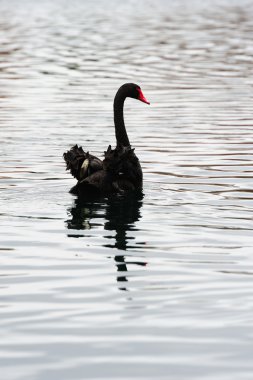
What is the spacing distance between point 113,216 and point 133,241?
48.1 inches

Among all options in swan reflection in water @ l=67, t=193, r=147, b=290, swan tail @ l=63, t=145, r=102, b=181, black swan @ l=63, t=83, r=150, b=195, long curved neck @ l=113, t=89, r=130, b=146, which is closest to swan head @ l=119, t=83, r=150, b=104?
long curved neck @ l=113, t=89, r=130, b=146

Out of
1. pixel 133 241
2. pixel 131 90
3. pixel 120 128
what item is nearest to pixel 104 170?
pixel 120 128

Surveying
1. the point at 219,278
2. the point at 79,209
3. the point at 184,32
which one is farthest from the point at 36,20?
the point at 219,278

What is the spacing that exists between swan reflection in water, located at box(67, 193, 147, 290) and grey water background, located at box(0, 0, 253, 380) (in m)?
0.02

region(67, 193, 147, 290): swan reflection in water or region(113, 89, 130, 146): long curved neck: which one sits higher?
region(113, 89, 130, 146): long curved neck

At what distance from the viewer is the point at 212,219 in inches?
376

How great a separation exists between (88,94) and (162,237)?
12.2m

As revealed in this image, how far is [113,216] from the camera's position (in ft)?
32.6

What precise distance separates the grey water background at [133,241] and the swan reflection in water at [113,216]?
21 millimetres

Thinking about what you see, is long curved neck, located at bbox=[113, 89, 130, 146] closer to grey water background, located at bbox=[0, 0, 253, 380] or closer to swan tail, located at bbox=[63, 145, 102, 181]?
grey water background, located at bbox=[0, 0, 253, 380]

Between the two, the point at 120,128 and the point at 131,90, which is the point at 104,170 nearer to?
the point at 120,128

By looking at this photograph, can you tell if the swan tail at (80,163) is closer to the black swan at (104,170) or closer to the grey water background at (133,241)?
the black swan at (104,170)

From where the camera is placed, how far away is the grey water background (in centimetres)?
584

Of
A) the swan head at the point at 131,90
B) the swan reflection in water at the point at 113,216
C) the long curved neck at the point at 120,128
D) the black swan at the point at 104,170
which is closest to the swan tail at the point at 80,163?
the black swan at the point at 104,170
